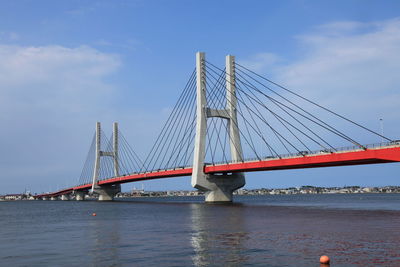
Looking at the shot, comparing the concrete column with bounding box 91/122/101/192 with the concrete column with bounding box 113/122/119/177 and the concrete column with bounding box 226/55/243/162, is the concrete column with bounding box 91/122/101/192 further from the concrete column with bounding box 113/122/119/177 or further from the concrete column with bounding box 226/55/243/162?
the concrete column with bounding box 226/55/243/162

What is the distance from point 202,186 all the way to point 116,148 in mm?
57975

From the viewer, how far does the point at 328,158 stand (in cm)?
5272

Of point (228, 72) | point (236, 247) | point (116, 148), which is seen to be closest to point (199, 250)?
point (236, 247)

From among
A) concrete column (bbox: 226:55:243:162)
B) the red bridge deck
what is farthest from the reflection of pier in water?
concrete column (bbox: 226:55:243:162)

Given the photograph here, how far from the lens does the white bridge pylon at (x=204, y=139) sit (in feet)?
236

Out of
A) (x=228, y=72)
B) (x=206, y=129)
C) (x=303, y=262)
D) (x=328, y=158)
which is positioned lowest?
(x=303, y=262)

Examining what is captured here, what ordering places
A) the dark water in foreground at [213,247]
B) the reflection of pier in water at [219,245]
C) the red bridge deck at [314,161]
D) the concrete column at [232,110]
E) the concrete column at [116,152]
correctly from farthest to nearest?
1. the concrete column at [116,152]
2. the concrete column at [232,110]
3. the red bridge deck at [314,161]
4. the reflection of pier in water at [219,245]
5. the dark water in foreground at [213,247]

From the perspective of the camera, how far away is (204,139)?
72.2 m

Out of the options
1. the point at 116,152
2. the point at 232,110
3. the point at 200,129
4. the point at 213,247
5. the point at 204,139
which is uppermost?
the point at 232,110

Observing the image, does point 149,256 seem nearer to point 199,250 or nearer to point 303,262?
point 199,250

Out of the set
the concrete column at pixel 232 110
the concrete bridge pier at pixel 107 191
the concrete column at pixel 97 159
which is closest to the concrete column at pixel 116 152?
the concrete column at pixel 97 159

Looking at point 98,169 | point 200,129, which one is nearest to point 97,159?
point 98,169

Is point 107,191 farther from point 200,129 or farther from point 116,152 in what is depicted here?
point 200,129

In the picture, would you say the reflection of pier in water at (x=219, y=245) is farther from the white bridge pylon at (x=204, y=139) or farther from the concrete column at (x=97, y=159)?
the concrete column at (x=97, y=159)
